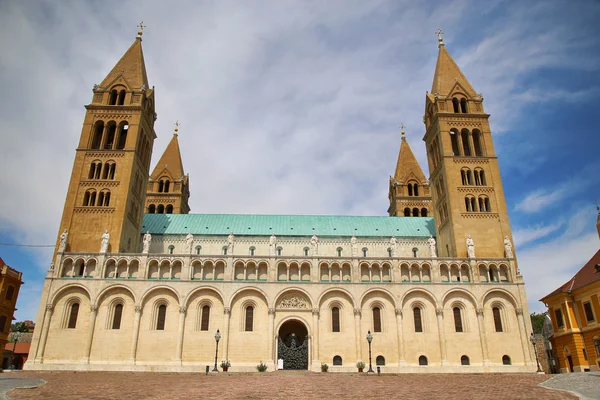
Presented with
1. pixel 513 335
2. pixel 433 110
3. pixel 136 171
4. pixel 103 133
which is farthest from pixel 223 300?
pixel 433 110

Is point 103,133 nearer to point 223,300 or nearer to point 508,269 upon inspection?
point 223,300

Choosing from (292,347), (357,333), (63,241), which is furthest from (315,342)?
(63,241)

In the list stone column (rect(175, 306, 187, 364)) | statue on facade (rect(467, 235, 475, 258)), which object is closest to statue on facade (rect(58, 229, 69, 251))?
stone column (rect(175, 306, 187, 364))

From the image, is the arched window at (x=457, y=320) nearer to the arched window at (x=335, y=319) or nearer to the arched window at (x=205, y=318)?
the arched window at (x=335, y=319)

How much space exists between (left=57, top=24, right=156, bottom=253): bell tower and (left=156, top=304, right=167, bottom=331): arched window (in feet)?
24.4

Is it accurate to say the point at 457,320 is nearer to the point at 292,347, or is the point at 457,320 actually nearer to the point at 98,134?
the point at 292,347

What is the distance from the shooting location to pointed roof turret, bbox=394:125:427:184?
70.3 m

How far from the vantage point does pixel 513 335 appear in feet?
140

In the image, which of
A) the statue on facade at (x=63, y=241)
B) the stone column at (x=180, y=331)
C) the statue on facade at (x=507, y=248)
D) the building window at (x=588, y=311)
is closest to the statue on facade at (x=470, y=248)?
the statue on facade at (x=507, y=248)

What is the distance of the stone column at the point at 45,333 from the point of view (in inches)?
1563

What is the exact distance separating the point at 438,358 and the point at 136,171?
3683 cm

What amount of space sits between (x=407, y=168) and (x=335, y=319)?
35.2 m

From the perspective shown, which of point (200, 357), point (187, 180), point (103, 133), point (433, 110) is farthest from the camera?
point (187, 180)

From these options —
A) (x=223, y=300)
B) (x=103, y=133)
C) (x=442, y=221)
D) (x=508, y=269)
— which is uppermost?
(x=103, y=133)
